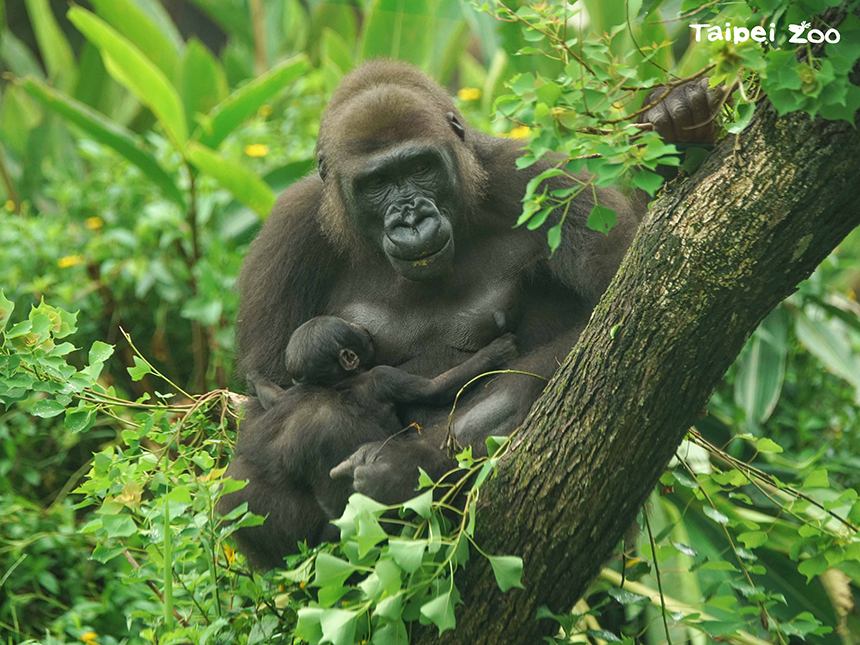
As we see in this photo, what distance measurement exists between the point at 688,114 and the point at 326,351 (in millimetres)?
1305

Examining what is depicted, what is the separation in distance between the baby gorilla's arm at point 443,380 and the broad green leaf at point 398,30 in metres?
3.59

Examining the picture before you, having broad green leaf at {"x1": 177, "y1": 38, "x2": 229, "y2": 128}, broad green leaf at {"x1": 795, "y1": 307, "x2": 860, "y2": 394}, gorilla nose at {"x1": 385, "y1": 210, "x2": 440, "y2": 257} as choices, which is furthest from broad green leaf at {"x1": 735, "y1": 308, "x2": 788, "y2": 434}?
broad green leaf at {"x1": 177, "y1": 38, "x2": 229, "y2": 128}

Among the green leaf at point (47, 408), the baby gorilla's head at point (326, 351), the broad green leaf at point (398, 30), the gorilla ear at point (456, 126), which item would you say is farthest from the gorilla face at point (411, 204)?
the broad green leaf at point (398, 30)

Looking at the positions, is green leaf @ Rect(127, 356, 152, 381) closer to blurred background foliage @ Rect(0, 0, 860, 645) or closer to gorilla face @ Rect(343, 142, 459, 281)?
gorilla face @ Rect(343, 142, 459, 281)

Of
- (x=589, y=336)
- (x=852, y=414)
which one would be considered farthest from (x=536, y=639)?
(x=852, y=414)

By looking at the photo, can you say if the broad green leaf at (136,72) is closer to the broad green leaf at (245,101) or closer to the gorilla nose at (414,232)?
the broad green leaf at (245,101)

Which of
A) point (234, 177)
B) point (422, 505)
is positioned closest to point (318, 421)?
point (422, 505)

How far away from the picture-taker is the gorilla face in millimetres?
2545

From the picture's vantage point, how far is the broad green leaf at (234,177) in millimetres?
4516

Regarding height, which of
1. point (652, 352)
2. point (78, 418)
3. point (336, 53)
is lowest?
point (78, 418)

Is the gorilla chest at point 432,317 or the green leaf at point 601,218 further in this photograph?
the gorilla chest at point 432,317

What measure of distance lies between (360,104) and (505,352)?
0.87 m

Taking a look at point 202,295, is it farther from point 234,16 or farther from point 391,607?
point 234,16

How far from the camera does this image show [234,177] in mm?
4605
